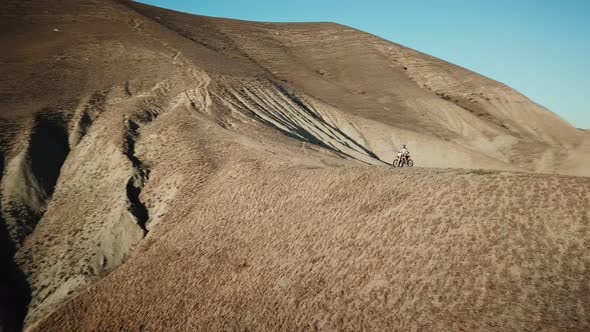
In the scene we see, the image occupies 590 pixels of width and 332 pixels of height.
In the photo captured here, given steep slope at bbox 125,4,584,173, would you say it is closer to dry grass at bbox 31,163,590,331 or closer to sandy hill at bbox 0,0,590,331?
sandy hill at bbox 0,0,590,331

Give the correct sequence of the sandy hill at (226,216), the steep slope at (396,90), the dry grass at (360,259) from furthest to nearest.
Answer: the steep slope at (396,90), the sandy hill at (226,216), the dry grass at (360,259)

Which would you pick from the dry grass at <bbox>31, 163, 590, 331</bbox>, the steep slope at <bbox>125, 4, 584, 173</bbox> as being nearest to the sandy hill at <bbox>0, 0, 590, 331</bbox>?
the dry grass at <bbox>31, 163, 590, 331</bbox>

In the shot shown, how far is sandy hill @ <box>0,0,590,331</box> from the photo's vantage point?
27.2 ft

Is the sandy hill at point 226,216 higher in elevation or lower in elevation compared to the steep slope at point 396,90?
lower

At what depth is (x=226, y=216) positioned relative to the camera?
1474 centimetres

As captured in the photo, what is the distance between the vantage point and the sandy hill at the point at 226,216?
8289mm

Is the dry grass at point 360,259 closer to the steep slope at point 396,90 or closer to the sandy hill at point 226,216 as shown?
the sandy hill at point 226,216

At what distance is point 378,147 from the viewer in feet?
143

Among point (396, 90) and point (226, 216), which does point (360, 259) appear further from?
point (396, 90)

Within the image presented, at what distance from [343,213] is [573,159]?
40.7 meters

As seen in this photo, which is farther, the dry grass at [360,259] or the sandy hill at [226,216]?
the sandy hill at [226,216]

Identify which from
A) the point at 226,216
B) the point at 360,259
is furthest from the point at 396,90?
the point at 360,259

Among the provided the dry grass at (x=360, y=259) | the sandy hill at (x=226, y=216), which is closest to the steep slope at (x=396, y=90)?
the sandy hill at (x=226, y=216)

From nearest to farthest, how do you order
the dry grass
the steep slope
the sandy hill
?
the dry grass < the sandy hill < the steep slope
